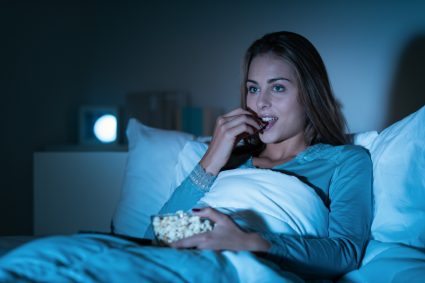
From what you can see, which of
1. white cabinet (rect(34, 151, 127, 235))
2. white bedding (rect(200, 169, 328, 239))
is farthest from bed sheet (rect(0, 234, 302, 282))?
white cabinet (rect(34, 151, 127, 235))

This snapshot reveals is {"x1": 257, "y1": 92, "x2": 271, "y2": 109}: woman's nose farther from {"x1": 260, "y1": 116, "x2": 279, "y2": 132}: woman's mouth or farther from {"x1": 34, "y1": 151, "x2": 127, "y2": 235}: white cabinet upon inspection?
{"x1": 34, "y1": 151, "x2": 127, "y2": 235}: white cabinet

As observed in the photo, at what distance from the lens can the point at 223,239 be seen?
3.10 ft

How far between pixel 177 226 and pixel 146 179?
0.76 meters

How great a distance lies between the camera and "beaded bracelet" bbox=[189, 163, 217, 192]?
53.6 inches

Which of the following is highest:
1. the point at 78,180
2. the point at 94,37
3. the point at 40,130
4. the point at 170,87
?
the point at 94,37

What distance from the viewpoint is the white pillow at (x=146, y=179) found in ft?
5.36

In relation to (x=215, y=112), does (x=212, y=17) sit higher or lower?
higher

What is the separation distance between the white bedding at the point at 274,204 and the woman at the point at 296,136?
2.4 inches

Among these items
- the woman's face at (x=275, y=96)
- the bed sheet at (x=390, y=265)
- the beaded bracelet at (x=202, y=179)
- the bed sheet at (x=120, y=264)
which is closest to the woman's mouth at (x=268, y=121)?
the woman's face at (x=275, y=96)

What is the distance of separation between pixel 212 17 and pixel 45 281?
2.14m

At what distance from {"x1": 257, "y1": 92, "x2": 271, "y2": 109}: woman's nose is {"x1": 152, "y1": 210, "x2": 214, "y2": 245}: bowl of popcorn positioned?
1.72 feet

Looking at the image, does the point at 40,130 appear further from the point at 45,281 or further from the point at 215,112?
the point at 45,281

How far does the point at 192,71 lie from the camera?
2.67 m

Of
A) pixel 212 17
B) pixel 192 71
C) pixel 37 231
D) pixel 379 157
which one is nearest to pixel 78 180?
pixel 37 231
